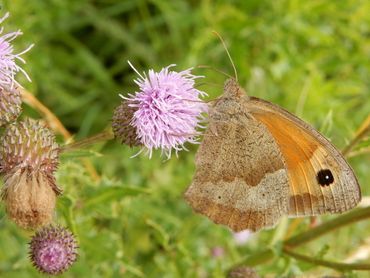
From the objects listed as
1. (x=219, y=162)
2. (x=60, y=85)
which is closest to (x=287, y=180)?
(x=219, y=162)

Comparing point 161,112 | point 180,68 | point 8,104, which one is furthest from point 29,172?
point 180,68

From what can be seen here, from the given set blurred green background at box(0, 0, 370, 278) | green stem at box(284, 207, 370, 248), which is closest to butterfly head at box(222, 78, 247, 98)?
green stem at box(284, 207, 370, 248)

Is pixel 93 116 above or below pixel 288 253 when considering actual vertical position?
above

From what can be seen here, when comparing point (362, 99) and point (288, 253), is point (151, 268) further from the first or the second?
point (362, 99)

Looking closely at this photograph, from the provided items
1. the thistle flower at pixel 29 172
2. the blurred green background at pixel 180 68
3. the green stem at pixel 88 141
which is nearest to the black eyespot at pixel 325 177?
the green stem at pixel 88 141

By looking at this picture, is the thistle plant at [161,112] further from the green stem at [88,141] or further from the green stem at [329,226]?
the green stem at [329,226]

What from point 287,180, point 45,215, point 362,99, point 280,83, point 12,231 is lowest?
point 45,215

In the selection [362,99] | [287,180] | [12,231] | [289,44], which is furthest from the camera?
[362,99]
